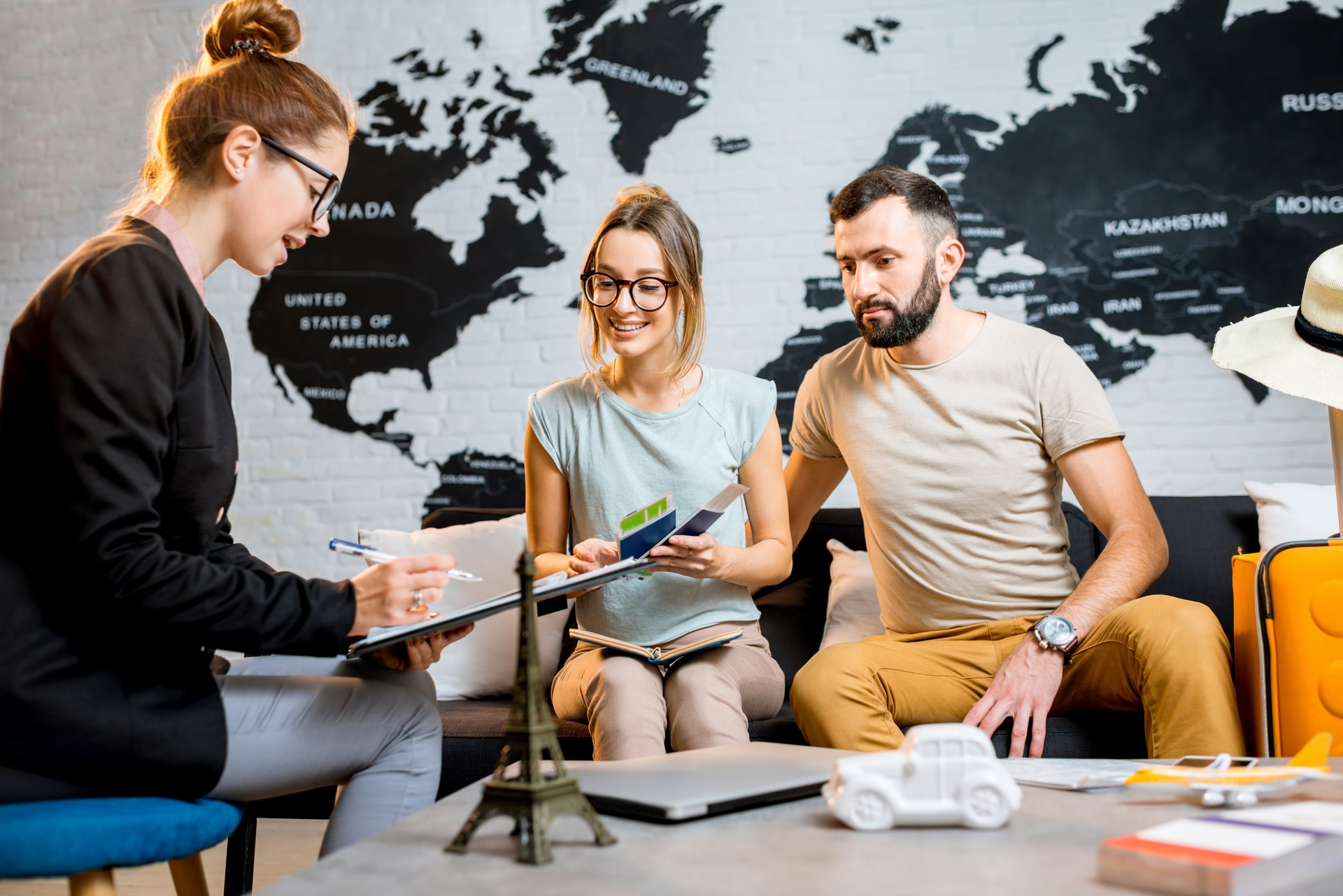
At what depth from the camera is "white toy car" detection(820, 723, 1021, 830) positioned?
885 millimetres

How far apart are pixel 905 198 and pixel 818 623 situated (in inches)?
39.1

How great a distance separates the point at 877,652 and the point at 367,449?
6.79 feet

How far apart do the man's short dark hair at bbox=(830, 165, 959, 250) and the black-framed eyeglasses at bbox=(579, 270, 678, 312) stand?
0.40 m

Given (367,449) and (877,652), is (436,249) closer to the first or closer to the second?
(367,449)

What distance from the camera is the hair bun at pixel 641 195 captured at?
198 centimetres

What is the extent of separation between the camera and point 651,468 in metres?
1.96

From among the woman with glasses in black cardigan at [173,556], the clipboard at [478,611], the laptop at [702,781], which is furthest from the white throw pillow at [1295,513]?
the woman with glasses in black cardigan at [173,556]

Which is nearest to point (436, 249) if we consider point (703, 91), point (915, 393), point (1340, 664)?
point (703, 91)

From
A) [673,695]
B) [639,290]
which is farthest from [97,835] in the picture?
[639,290]

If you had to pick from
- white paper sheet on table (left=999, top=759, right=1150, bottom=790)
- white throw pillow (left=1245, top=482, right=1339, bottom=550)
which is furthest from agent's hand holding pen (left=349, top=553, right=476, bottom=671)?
white throw pillow (left=1245, top=482, right=1339, bottom=550)

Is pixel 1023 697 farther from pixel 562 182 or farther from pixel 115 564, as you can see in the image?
pixel 562 182

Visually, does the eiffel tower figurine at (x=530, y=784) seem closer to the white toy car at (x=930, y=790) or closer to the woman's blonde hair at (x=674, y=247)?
the white toy car at (x=930, y=790)

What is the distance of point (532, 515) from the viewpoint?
6.67 ft

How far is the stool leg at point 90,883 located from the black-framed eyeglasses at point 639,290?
118 cm
